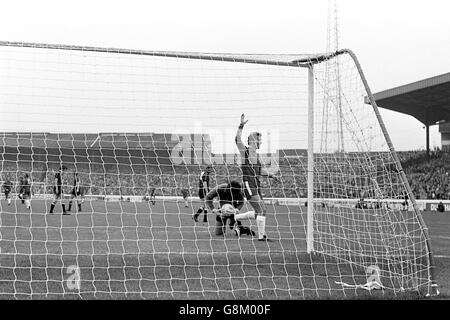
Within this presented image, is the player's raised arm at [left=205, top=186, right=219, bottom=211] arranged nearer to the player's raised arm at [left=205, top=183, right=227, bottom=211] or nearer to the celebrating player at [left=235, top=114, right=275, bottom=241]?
the player's raised arm at [left=205, top=183, right=227, bottom=211]

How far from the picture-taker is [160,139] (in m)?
9.67

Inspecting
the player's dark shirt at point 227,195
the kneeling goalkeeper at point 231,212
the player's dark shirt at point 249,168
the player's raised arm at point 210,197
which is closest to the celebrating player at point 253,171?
the player's dark shirt at point 249,168

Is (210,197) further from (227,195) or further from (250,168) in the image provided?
(250,168)

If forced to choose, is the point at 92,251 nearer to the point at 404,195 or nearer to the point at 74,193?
the point at 404,195

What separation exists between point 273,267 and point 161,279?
183cm

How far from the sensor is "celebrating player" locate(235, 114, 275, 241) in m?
10.1

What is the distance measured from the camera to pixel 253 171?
10938mm

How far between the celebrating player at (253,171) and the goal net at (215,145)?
0.14 meters

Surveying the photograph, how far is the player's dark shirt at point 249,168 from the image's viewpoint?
34.0ft

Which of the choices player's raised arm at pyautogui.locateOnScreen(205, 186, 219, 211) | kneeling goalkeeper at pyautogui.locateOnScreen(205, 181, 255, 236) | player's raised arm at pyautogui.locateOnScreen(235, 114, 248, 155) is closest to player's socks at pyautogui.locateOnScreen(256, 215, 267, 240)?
kneeling goalkeeper at pyautogui.locateOnScreen(205, 181, 255, 236)

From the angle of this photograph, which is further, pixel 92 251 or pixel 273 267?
pixel 92 251

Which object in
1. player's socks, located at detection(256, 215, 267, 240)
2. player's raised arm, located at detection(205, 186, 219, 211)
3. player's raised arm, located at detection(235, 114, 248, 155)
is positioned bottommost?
player's socks, located at detection(256, 215, 267, 240)
